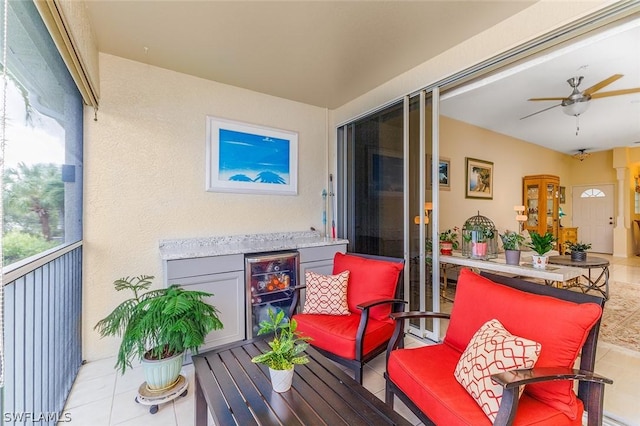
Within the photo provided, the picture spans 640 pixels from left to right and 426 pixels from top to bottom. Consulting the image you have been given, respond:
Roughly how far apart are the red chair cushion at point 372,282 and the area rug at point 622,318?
7.60 ft

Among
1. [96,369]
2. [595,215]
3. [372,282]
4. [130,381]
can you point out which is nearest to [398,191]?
[372,282]

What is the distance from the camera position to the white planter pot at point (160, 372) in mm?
1807

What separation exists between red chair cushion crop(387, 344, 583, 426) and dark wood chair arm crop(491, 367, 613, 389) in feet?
0.50

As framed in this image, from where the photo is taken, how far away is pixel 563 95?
12.2ft

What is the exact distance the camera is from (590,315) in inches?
47.7

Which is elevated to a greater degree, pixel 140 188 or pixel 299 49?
pixel 299 49

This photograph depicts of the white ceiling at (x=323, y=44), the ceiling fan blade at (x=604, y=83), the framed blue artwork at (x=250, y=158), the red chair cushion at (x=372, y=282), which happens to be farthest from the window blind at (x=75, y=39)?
the ceiling fan blade at (x=604, y=83)

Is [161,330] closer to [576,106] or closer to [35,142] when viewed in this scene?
[35,142]

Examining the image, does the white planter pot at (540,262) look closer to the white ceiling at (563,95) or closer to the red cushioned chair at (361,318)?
the red cushioned chair at (361,318)

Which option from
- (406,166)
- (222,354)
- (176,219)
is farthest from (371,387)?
(176,219)

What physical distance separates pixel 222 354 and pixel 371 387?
111 cm

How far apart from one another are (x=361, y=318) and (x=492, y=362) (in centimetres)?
84

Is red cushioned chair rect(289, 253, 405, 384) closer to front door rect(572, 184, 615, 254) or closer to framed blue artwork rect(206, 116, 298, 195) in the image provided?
framed blue artwork rect(206, 116, 298, 195)

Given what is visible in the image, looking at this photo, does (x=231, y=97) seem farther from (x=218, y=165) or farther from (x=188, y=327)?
(x=188, y=327)
